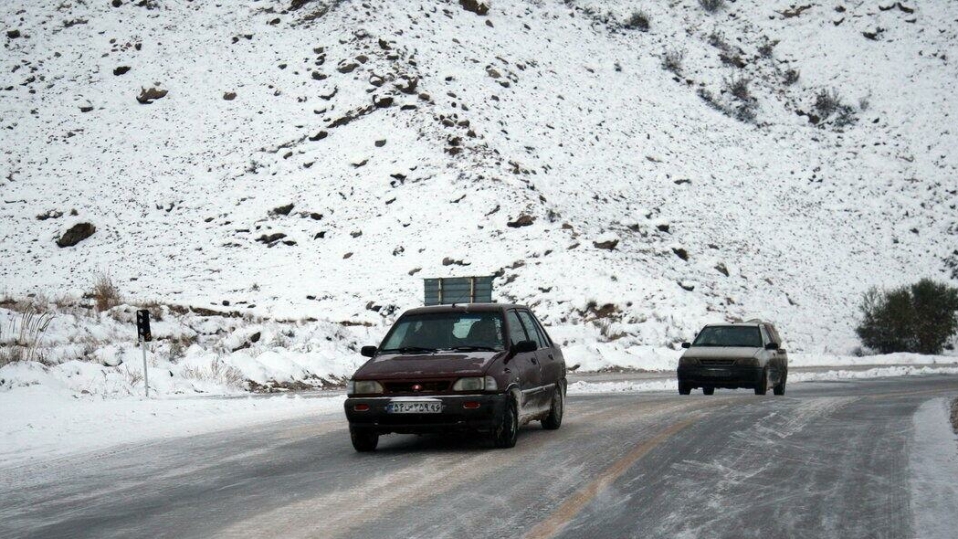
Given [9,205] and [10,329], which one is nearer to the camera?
[10,329]

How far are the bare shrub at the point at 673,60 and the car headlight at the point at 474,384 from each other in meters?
57.8

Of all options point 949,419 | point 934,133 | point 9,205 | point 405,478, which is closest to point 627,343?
point 949,419

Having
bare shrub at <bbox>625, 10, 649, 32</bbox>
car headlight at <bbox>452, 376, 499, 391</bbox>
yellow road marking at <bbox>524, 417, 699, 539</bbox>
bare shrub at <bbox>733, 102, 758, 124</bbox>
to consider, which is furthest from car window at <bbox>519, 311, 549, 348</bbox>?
bare shrub at <bbox>625, 10, 649, 32</bbox>

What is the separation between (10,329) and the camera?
22.9 meters

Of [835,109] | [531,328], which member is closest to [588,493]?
[531,328]

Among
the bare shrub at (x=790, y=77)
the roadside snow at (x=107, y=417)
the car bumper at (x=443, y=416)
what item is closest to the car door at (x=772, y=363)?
the roadside snow at (x=107, y=417)

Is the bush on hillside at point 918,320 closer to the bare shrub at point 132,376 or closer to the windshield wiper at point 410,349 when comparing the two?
the bare shrub at point 132,376

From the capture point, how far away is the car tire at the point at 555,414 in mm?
12621

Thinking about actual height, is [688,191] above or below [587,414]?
above

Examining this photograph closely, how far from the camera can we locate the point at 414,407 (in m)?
10.2

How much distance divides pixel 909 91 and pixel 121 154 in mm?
48282

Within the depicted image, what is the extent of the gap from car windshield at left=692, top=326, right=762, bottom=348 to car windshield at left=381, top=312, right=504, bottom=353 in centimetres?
1033

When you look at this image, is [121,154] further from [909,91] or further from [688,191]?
[909,91]

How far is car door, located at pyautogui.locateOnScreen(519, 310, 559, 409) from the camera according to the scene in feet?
39.9
